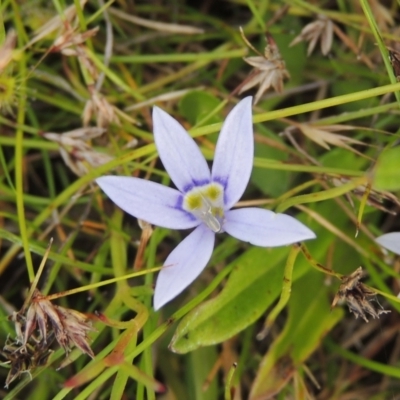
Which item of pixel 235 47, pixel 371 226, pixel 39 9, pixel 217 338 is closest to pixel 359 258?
pixel 371 226

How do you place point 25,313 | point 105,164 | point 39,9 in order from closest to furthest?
point 25,313 → point 105,164 → point 39,9

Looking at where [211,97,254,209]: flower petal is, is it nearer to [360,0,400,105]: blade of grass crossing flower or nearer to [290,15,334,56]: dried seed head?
[360,0,400,105]: blade of grass crossing flower

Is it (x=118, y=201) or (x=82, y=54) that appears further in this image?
(x=82, y=54)

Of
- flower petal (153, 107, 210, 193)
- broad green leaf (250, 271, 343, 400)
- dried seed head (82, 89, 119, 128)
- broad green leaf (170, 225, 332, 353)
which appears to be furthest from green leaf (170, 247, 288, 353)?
dried seed head (82, 89, 119, 128)

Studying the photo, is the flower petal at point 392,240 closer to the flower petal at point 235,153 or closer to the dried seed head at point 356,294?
the dried seed head at point 356,294

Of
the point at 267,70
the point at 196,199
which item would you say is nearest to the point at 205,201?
the point at 196,199

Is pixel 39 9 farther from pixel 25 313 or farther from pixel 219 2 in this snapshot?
pixel 25 313

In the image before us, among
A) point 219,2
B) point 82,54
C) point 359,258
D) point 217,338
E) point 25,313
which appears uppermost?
point 82,54

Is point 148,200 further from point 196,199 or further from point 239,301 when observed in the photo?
point 239,301
